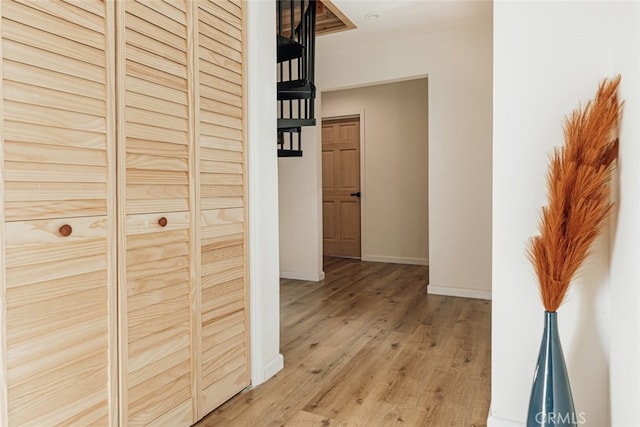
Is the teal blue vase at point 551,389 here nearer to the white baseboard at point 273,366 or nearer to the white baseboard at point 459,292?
the white baseboard at point 273,366

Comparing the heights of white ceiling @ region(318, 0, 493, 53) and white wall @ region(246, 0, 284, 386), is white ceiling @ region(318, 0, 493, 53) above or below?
above

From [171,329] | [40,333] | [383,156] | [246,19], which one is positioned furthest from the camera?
[383,156]

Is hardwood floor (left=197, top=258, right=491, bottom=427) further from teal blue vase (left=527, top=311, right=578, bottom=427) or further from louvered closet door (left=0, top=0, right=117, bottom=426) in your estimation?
louvered closet door (left=0, top=0, right=117, bottom=426)

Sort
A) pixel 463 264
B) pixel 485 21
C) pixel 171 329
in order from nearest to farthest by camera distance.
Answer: pixel 171 329, pixel 485 21, pixel 463 264

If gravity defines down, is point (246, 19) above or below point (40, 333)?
above

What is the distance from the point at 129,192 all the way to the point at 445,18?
129 inches

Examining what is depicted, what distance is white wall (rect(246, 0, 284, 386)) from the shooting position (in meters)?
2.16

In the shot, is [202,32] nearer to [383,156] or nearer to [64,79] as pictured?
[64,79]

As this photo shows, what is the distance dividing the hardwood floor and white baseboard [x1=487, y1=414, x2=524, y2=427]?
116mm

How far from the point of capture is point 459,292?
13.4ft

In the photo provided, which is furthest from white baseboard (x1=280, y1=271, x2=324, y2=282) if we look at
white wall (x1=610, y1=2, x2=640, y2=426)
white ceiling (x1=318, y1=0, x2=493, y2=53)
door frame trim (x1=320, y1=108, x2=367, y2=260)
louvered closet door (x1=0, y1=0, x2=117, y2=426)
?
white wall (x1=610, y1=2, x2=640, y2=426)

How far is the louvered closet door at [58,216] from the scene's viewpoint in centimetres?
118

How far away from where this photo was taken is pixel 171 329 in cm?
172

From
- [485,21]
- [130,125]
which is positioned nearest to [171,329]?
[130,125]
